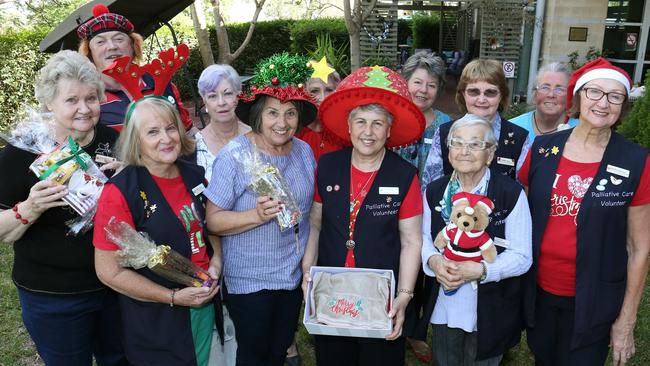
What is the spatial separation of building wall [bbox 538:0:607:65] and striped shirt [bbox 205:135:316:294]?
11317mm

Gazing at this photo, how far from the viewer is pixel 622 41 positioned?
480 inches

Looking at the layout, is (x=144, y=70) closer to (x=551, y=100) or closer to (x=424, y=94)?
(x=424, y=94)

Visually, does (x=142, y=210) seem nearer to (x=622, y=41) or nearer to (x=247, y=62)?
(x=622, y=41)

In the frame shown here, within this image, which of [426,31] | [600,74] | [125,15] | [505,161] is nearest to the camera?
[600,74]

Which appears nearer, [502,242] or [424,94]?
[502,242]

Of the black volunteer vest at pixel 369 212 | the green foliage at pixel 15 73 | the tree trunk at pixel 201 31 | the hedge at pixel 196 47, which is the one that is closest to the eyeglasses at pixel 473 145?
the black volunteer vest at pixel 369 212

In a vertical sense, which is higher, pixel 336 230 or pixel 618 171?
pixel 618 171

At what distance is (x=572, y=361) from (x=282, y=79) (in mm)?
2381

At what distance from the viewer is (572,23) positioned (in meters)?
11.9

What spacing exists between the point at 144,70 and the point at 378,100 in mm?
1828

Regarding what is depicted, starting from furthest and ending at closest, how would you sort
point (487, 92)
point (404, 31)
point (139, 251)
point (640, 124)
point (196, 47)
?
point (404, 31) < point (196, 47) < point (640, 124) < point (487, 92) < point (139, 251)

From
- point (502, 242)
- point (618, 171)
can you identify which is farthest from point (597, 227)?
point (502, 242)

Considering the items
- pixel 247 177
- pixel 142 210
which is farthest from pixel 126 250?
pixel 247 177

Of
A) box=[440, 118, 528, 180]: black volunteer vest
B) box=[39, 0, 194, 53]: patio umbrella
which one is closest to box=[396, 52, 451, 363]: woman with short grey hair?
box=[440, 118, 528, 180]: black volunteer vest
